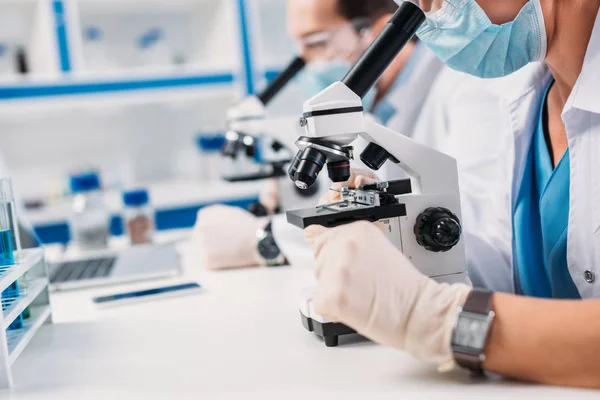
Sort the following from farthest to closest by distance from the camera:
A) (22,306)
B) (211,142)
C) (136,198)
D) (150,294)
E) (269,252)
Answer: (211,142) → (136,198) → (269,252) → (150,294) → (22,306)

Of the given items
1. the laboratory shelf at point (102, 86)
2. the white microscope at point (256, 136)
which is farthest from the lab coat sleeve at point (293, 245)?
the laboratory shelf at point (102, 86)

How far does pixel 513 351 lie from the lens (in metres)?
0.70

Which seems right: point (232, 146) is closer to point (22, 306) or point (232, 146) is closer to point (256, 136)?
point (256, 136)

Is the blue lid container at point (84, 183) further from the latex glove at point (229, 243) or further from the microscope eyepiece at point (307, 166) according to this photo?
the microscope eyepiece at point (307, 166)

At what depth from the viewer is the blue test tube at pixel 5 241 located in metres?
0.97

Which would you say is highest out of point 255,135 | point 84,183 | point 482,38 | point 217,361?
point 482,38

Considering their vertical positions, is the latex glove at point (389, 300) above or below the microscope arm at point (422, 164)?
below

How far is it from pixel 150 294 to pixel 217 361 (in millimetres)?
462

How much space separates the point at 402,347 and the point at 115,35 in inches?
140

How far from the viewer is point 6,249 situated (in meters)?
0.98

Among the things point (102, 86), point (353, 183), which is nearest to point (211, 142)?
point (102, 86)

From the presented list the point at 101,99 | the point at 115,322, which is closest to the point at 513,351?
the point at 115,322

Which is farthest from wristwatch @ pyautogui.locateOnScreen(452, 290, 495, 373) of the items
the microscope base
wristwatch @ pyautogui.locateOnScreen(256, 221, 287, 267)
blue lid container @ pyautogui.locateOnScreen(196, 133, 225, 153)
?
blue lid container @ pyautogui.locateOnScreen(196, 133, 225, 153)

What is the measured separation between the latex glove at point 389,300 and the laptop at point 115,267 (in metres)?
0.83
